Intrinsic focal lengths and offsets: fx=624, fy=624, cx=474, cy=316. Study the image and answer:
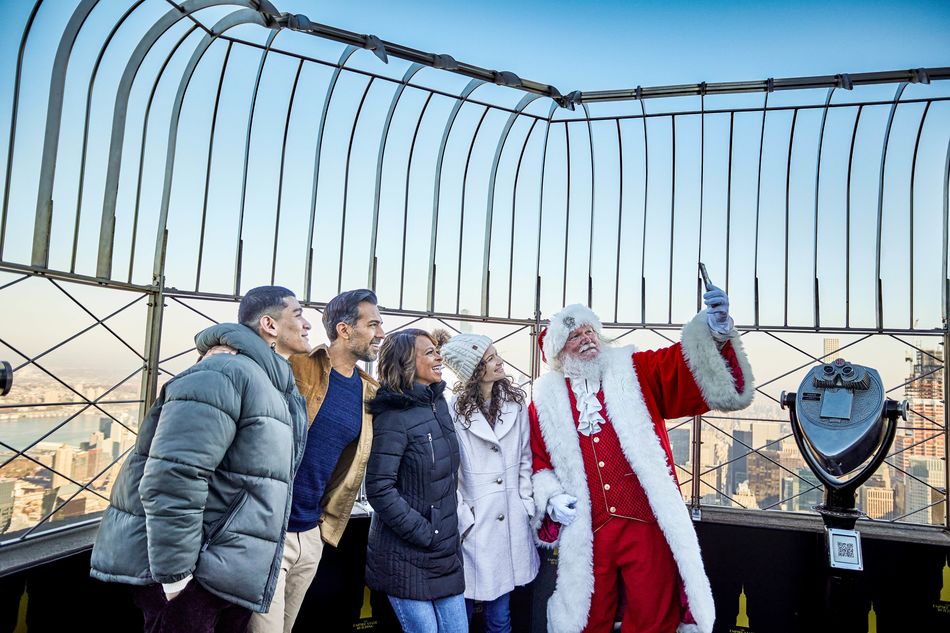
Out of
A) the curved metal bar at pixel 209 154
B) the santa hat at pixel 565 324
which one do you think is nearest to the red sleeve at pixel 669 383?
the santa hat at pixel 565 324

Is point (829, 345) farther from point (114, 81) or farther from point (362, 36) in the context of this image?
point (114, 81)

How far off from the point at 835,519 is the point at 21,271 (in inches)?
168

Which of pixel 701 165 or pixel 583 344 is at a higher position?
pixel 701 165

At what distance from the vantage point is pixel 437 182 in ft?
16.4

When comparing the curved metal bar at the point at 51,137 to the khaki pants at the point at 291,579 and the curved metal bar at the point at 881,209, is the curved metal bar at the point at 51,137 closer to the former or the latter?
the khaki pants at the point at 291,579

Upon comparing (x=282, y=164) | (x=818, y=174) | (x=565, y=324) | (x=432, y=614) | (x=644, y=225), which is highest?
(x=818, y=174)

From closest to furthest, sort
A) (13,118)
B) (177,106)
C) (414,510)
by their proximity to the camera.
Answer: (414,510) → (13,118) → (177,106)

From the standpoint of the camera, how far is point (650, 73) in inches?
198

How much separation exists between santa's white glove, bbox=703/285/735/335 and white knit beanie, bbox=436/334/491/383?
1.12 m

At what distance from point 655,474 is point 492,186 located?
2892 millimetres

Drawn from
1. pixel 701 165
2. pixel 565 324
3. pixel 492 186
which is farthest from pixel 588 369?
pixel 701 165

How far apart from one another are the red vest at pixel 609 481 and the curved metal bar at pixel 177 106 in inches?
111

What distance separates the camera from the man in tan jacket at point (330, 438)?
2.76 meters

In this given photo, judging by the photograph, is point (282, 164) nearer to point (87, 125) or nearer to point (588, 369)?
point (87, 125)
